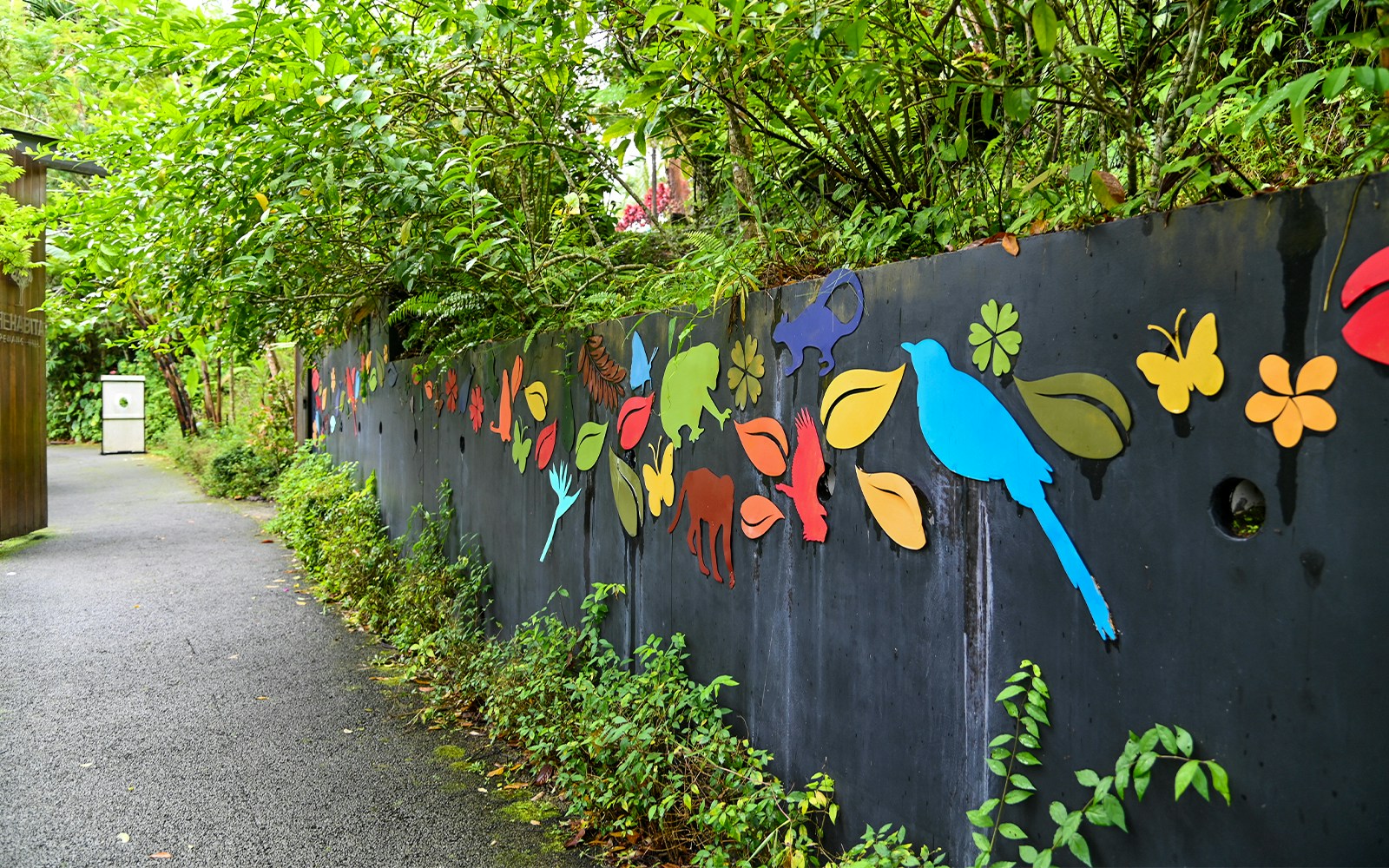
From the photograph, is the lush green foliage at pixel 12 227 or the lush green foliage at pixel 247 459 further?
the lush green foliage at pixel 247 459

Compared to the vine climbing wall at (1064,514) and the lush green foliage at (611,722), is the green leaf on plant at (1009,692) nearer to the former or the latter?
the vine climbing wall at (1064,514)

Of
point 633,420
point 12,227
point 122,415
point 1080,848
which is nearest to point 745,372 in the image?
point 633,420

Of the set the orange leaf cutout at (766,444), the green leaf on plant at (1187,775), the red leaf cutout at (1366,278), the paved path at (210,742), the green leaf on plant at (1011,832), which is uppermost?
the red leaf cutout at (1366,278)

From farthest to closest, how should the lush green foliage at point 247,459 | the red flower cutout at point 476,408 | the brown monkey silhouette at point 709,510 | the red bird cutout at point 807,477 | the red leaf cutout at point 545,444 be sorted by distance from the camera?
the lush green foliage at point 247,459 < the red flower cutout at point 476,408 < the red leaf cutout at point 545,444 < the brown monkey silhouette at point 709,510 < the red bird cutout at point 807,477

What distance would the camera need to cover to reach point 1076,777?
6.96ft

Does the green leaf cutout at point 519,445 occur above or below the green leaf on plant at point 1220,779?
above

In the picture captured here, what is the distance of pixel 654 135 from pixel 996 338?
154 cm

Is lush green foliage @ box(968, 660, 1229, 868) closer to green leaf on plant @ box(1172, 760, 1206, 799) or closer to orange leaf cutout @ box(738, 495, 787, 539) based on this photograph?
green leaf on plant @ box(1172, 760, 1206, 799)

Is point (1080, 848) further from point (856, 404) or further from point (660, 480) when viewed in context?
point (660, 480)

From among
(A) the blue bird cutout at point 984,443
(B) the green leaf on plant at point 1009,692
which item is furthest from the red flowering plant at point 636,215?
(B) the green leaf on plant at point 1009,692

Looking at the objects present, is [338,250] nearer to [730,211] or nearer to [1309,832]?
[730,211]

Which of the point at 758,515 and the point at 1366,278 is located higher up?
the point at 1366,278

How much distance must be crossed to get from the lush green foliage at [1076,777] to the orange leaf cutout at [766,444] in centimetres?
112

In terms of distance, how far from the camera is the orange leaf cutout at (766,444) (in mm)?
3145
